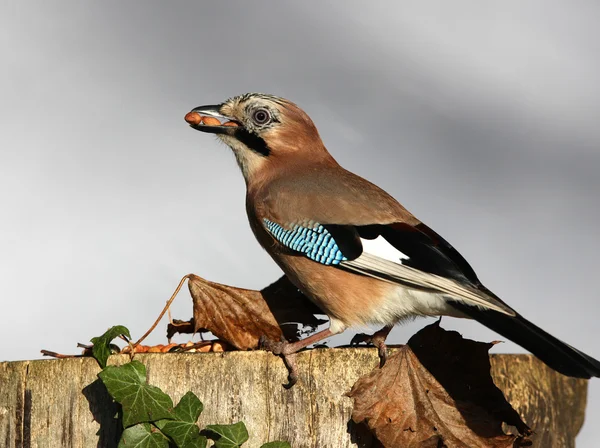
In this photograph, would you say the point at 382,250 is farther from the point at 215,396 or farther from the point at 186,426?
the point at 186,426

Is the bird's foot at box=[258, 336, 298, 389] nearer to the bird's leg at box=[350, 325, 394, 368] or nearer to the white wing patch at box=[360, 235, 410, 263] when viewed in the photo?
the bird's leg at box=[350, 325, 394, 368]

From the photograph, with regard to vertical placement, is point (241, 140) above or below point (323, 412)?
above

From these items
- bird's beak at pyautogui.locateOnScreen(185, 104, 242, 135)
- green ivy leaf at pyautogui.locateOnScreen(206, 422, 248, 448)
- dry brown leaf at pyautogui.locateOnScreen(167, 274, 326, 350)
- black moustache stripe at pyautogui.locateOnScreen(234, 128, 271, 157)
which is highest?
bird's beak at pyautogui.locateOnScreen(185, 104, 242, 135)

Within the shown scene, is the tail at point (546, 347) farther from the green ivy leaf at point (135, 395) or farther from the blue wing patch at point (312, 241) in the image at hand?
Answer: the green ivy leaf at point (135, 395)

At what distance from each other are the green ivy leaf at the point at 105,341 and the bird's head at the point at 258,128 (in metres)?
2.06

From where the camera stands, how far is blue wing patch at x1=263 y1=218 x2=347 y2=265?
4703 mm

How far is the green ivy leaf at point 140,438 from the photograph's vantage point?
3.56m

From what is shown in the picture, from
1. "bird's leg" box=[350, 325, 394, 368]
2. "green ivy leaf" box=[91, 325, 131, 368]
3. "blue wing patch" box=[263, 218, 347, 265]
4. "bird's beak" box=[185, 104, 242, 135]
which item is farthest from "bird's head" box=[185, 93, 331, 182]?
"green ivy leaf" box=[91, 325, 131, 368]

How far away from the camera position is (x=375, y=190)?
5164mm

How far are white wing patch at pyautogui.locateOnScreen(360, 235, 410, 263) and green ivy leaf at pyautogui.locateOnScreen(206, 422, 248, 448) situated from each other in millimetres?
1430

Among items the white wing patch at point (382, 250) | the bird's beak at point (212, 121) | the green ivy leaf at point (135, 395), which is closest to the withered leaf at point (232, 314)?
the white wing patch at point (382, 250)

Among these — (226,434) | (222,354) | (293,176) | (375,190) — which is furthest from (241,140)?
(226,434)

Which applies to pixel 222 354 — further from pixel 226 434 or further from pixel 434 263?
pixel 434 263

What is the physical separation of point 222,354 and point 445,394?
114cm
